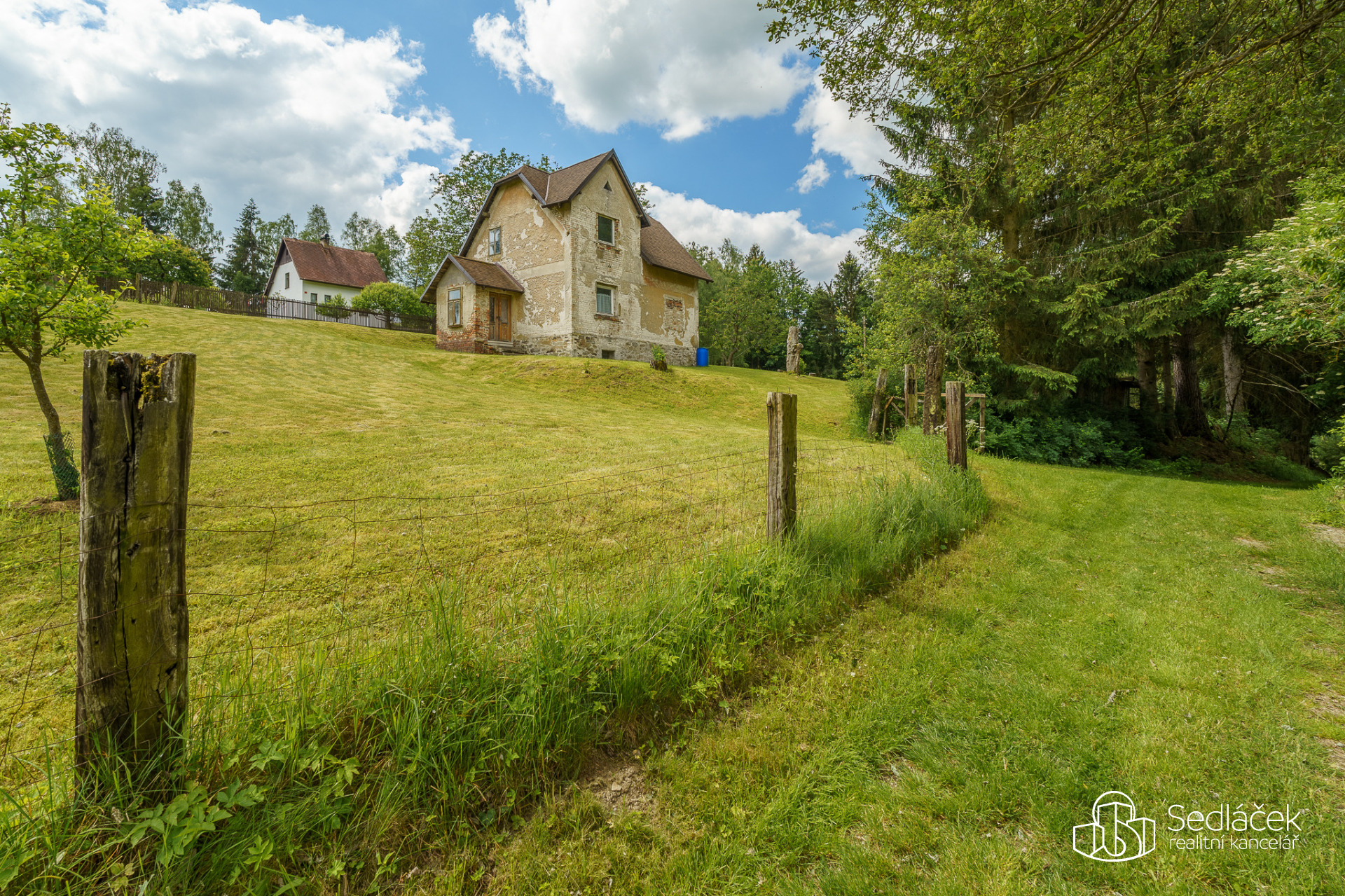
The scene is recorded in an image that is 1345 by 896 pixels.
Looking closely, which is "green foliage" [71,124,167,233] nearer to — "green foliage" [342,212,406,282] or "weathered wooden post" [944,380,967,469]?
"green foliage" [342,212,406,282]

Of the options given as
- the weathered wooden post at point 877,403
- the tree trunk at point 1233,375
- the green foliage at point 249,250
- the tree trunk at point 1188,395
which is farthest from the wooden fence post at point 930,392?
the green foliage at point 249,250

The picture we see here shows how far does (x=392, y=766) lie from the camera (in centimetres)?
225

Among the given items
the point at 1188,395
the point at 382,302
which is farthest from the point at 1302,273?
the point at 382,302

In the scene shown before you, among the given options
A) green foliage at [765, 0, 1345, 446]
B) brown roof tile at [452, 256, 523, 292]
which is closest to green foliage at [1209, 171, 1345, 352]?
green foliage at [765, 0, 1345, 446]

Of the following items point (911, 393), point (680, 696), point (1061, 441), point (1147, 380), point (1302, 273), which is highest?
point (1302, 273)

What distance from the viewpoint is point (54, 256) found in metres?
5.18

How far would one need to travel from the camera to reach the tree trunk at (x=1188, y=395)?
1620 cm

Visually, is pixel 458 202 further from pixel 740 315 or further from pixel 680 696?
pixel 680 696

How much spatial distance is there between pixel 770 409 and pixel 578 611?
232cm

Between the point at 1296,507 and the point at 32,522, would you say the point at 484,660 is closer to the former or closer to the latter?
the point at 32,522

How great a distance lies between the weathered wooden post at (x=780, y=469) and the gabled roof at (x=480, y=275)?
2136 cm

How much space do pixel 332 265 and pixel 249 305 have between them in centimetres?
1779

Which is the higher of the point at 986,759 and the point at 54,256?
the point at 54,256

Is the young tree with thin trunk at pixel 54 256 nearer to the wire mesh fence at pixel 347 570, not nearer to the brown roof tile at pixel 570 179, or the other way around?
the wire mesh fence at pixel 347 570
